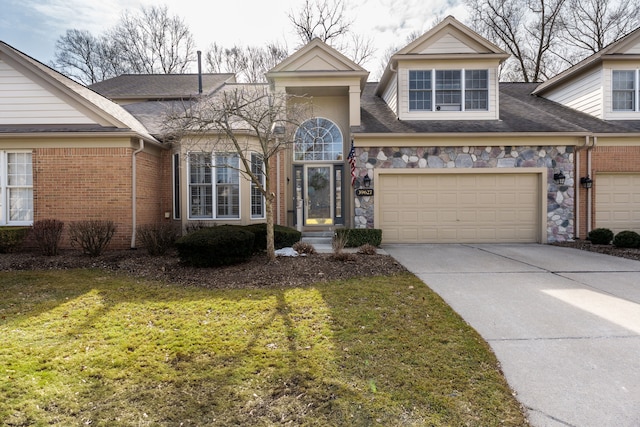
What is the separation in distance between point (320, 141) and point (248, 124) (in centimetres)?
362

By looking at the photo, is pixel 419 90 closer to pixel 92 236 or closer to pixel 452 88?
pixel 452 88

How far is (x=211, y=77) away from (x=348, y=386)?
715 inches

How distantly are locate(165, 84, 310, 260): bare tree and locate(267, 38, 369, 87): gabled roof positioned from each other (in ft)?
3.30

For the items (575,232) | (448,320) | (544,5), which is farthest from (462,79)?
(544,5)

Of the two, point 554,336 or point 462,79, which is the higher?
point 462,79

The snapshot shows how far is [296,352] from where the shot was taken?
336cm

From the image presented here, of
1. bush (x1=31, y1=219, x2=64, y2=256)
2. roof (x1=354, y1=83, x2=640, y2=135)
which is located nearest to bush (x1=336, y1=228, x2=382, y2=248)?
roof (x1=354, y1=83, x2=640, y2=135)

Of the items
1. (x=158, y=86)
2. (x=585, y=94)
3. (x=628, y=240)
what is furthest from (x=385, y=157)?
(x=158, y=86)

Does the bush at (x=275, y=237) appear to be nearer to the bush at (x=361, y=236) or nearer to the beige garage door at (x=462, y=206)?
the bush at (x=361, y=236)

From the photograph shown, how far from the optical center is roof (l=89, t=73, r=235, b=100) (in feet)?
50.3

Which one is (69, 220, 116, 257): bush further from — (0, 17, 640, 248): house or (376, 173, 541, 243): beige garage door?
(376, 173, 541, 243): beige garage door

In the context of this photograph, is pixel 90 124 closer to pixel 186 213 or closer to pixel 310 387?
pixel 186 213

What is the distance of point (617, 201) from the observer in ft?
35.2

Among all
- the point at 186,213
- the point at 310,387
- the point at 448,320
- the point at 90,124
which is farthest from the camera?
the point at 186,213
